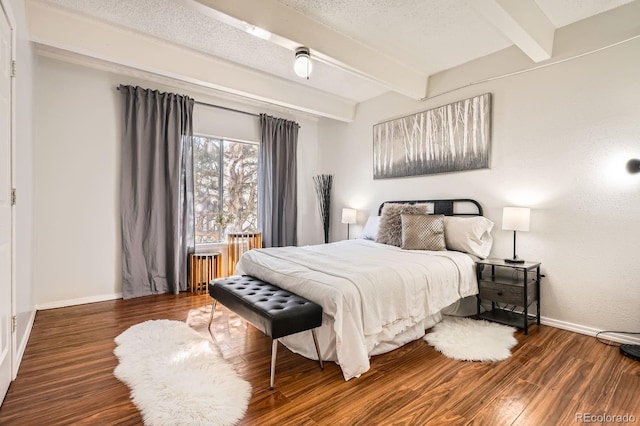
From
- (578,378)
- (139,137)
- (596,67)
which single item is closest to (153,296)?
(139,137)

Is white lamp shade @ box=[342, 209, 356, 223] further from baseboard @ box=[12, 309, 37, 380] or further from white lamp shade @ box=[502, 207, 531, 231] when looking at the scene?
baseboard @ box=[12, 309, 37, 380]

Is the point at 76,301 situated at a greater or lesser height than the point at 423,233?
lesser

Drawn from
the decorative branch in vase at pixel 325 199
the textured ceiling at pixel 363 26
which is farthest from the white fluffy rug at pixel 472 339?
the decorative branch in vase at pixel 325 199

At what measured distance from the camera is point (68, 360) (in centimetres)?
228

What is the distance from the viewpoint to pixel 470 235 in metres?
3.27

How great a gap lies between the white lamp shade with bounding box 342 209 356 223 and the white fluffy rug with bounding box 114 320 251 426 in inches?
111

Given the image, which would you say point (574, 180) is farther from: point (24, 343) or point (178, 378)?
point (24, 343)

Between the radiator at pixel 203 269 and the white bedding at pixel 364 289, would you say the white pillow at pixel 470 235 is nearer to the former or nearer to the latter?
the white bedding at pixel 364 289

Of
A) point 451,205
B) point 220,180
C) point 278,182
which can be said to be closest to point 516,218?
point 451,205

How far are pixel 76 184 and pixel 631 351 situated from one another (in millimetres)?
5515

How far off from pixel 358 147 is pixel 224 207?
7.66 ft

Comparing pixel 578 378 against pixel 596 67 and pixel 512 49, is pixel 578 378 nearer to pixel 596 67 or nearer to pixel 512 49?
pixel 596 67

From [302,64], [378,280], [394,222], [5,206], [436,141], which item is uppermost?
[302,64]

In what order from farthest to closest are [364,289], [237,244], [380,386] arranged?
[237,244], [364,289], [380,386]
